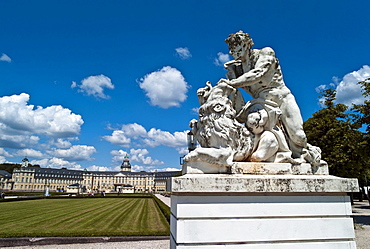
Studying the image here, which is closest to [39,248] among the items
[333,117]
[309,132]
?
[309,132]

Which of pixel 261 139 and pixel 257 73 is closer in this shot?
pixel 261 139

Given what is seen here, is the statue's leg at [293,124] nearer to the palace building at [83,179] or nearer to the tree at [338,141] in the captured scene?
the tree at [338,141]

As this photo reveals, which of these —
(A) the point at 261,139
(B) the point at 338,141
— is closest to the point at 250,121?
(A) the point at 261,139

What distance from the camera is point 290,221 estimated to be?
386cm

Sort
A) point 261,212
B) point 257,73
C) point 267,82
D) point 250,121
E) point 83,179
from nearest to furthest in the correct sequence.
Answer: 1. point 261,212
2. point 250,121
3. point 257,73
4. point 267,82
5. point 83,179

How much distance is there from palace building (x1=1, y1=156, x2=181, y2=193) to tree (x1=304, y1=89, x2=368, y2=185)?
360 ft

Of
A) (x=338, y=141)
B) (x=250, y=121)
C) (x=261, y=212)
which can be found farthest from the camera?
(x=338, y=141)

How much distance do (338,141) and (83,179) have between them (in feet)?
526

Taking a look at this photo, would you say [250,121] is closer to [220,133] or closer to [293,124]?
[220,133]

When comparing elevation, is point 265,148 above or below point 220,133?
below

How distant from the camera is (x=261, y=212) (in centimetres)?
383

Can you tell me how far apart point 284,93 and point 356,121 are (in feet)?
53.2

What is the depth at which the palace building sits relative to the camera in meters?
126

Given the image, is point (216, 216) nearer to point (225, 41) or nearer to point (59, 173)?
point (225, 41)
